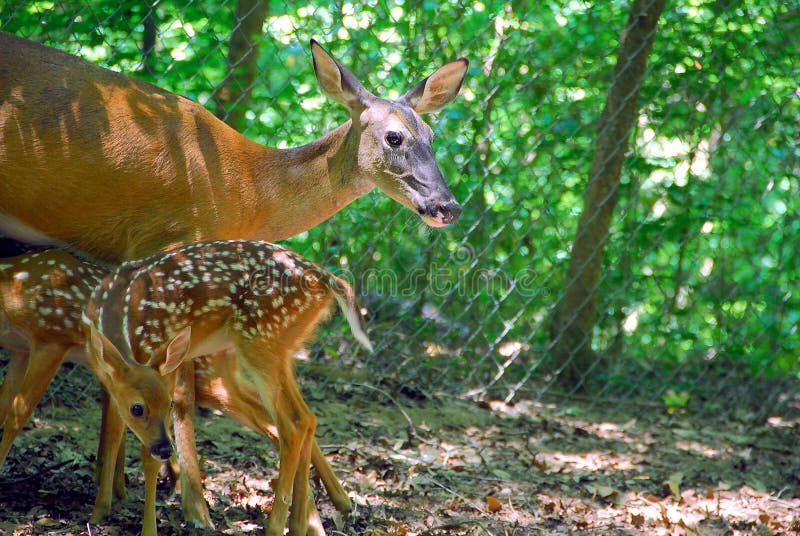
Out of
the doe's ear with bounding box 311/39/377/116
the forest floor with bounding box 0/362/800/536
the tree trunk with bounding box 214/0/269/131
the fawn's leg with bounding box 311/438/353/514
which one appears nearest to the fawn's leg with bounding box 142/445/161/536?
the forest floor with bounding box 0/362/800/536

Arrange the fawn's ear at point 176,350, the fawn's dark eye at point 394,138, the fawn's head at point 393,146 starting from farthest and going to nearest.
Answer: the fawn's dark eye at point 394,138
the fawn's head at point 393,146
the fawn's ear at point 176,350

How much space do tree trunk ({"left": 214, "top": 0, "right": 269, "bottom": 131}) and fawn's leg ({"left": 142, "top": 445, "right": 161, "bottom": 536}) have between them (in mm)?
2465

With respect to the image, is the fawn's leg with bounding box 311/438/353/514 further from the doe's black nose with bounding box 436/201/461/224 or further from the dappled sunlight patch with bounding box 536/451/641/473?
the dappled sunlight patch with bounding box 536/451/641/473

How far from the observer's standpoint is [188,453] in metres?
3.87

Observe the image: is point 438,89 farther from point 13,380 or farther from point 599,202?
point 13,380

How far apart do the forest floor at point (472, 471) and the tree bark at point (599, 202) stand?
1.57 ft

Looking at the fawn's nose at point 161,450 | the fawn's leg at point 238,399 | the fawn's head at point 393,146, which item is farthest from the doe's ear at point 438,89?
the fawn's nose at point 161,450

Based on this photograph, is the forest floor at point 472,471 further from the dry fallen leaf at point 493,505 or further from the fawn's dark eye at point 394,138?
the fawn's dark eye at point 394,138

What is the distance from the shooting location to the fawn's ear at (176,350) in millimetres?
3459

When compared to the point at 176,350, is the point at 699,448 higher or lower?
lower

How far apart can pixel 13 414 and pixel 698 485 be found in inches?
132

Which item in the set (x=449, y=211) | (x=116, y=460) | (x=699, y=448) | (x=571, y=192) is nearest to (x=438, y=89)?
(x=449, y=211)

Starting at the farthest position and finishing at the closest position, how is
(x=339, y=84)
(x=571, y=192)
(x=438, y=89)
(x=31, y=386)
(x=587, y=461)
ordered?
(x=571, y=192), (x=587, y=461), (x=438, y=89), (x=339, y=84), (x=31, y=386)

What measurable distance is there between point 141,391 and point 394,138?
174 centimetres
